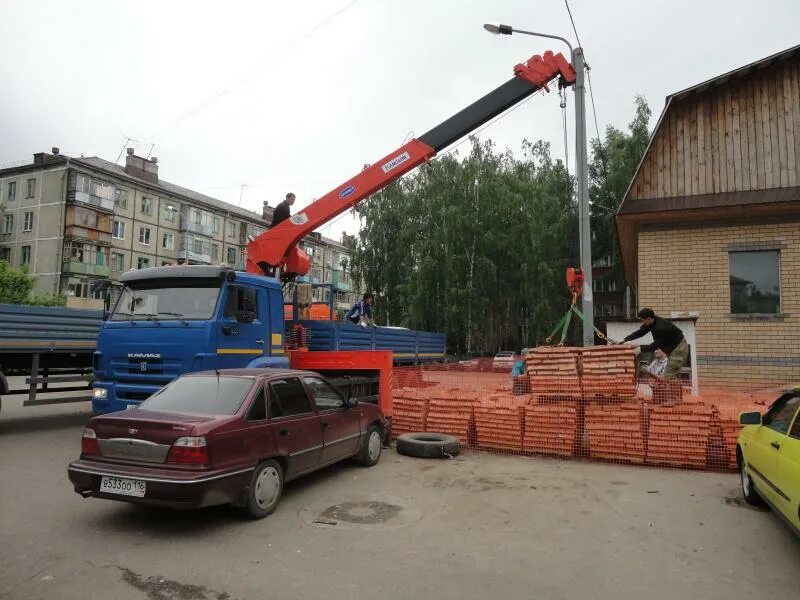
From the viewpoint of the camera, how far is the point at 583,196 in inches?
367

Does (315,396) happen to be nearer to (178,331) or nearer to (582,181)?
(178,331)

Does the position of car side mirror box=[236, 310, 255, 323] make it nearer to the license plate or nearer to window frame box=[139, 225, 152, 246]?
the license plate

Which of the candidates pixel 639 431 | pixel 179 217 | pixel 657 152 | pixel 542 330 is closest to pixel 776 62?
pixel 657 152

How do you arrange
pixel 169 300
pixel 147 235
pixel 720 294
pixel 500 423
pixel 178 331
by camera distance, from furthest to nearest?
pixel 147 235 → pixel 720 294 → pixel 500 423 → pixel 169 300 → pixel 178 331

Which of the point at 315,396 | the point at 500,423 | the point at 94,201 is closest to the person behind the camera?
the point at 315,396

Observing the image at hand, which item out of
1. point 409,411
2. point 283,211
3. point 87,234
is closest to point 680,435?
point 409,411

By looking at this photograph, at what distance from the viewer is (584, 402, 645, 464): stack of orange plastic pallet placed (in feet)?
25.7

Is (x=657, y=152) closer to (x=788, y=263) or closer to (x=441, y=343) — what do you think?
(x=788, y=263)

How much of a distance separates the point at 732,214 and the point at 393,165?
25.6 ft

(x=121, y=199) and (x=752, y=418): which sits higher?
(x=121, y=199)

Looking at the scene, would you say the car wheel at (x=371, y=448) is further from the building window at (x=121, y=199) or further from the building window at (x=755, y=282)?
the building window at (x=121, y=199)

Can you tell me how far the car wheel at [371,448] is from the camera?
7.46 m

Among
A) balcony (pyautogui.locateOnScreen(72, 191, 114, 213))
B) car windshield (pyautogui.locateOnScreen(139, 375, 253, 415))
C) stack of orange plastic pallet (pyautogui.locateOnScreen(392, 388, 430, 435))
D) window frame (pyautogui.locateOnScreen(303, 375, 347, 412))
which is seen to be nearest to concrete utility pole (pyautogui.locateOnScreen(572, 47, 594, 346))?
stack of orange plastic pallet (pyautogui.locateOnScreen(392, 388, 430, 435))

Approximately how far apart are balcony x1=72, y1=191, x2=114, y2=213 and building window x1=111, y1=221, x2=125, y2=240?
1451 millimetres
